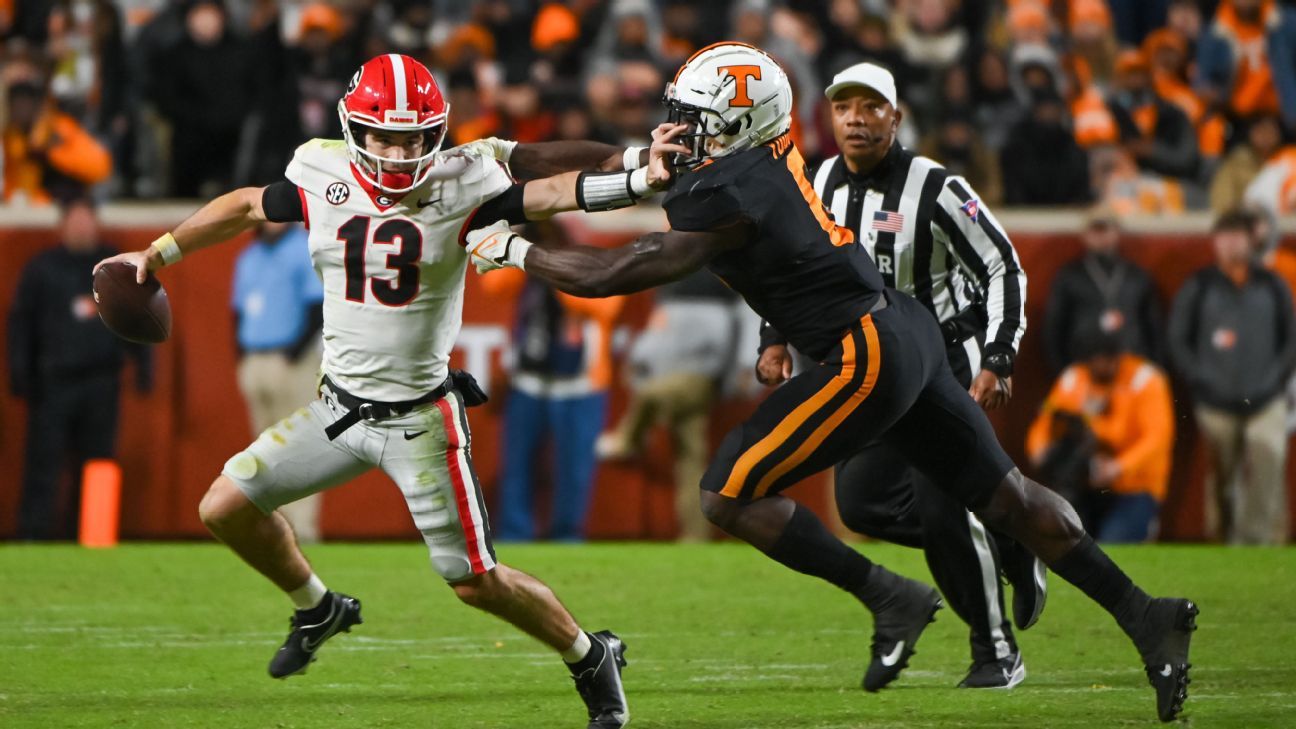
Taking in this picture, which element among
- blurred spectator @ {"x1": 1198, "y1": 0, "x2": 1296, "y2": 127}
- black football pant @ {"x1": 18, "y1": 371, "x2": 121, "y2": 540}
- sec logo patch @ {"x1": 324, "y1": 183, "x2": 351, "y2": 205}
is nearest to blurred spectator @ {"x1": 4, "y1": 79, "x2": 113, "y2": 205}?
black football pant @ {"x1": 18, "y1": 371, "x2": 121, "y2": 540}

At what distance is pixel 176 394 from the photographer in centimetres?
982

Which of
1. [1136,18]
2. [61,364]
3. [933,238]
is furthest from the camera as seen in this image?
[1136,18]

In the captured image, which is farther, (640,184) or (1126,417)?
(1126,417)

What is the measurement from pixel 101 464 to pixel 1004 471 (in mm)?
5482

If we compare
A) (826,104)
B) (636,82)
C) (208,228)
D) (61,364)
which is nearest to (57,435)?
(61,364)

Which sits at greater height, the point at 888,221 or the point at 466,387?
the point at 888,221

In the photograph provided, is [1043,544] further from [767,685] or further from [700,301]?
[700,301]

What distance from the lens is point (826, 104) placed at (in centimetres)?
1075

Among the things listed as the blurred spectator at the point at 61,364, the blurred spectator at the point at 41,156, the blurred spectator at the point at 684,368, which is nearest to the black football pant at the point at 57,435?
the blurred spectator at the point at 61,364

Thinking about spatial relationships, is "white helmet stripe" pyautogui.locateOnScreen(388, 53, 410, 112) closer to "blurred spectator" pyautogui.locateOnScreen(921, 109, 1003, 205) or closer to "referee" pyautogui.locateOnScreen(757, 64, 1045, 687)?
"referee" pyautogui.locateOnScreen(757, 64, 1045, 687)

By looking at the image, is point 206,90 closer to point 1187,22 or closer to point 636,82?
point 636,82

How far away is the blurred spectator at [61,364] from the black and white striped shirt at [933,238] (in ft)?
16.0

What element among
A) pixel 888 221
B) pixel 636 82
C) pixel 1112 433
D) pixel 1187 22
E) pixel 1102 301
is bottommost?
pixel 1112 433

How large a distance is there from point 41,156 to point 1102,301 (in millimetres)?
5528
